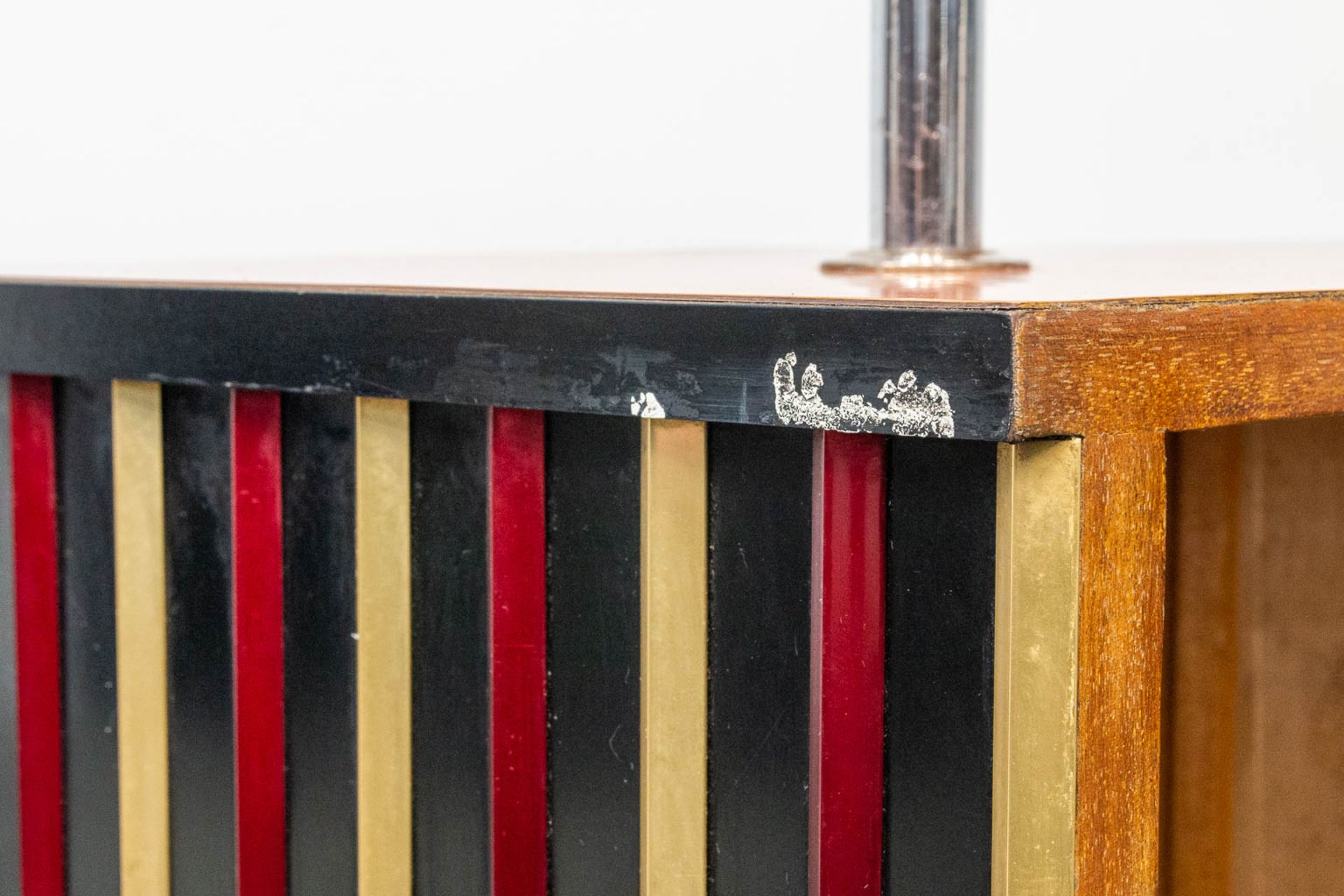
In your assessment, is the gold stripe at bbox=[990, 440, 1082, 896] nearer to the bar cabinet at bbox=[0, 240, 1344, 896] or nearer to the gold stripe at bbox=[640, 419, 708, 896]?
the bar cabinet at bbox=[0, 240, 1344, 896]

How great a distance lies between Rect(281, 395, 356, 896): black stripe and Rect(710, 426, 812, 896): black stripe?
0.19 meters

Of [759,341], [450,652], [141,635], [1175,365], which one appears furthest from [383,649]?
[1175,365]

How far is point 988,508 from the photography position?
2.08ft

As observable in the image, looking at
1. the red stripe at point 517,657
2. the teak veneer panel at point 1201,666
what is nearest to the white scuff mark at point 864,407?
the red stripe at point 517,657

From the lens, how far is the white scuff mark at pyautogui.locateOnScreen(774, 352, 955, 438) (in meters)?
0.60

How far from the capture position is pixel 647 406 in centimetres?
68

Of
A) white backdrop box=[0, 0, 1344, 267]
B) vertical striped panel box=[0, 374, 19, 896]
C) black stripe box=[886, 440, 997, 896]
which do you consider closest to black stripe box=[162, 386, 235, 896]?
vertical striped panel box=[0, 374, 19, 896]

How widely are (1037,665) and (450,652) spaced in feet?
0.91

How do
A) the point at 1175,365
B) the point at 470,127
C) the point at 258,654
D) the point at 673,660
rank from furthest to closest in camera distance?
the point at 470,127 < the point at 258,654 < the point at 673,660 < the point at 1175,365

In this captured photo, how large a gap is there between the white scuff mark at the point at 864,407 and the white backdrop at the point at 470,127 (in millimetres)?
1147

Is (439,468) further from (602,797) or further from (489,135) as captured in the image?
(489,135)

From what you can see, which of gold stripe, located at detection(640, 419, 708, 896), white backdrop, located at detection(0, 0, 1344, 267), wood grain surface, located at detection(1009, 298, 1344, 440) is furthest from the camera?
white backdrop, located at detection(0, 0, 1344, 267)

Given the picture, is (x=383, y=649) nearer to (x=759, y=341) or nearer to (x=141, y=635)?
(x=141, y=635)

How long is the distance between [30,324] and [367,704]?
26 cm
